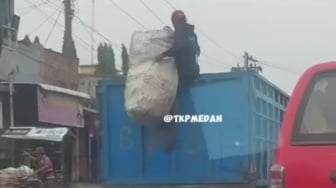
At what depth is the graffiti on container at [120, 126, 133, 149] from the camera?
9.60m

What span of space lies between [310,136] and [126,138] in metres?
5.15

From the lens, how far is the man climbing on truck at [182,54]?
928 cm

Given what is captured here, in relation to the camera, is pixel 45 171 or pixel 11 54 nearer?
pixel 45 171

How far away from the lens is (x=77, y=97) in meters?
27.7

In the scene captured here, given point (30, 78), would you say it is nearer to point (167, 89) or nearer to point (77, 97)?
point (77, 97)

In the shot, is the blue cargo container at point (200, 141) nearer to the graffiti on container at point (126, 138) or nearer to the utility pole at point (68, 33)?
the graffiti on container at point (126, 138)

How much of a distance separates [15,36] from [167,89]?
16191 millimetres

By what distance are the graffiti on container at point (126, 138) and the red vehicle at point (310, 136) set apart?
492 centimetres

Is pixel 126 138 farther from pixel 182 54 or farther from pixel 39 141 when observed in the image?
pixel 39 141

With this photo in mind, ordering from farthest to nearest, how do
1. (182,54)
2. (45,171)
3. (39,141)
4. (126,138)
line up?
(39,141), (45,171), (126,138), (182,54)

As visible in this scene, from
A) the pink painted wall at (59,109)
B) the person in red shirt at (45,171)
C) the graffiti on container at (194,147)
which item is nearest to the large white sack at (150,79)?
the graffiti on container at (194,147)

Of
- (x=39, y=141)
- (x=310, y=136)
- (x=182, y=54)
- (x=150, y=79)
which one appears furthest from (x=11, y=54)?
(x=310, y=136)

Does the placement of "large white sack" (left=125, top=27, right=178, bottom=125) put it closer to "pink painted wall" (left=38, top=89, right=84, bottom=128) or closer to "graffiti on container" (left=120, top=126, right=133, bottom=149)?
"graffiti on container" (left=120, top=126, right=133, bottom=149)

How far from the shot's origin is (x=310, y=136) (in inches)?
183
